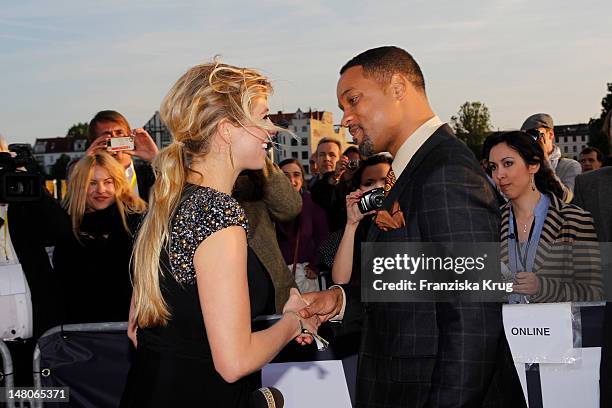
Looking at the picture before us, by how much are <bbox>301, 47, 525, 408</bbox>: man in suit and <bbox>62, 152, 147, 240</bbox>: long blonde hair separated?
3091 millimetres

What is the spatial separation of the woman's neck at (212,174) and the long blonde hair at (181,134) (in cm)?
3

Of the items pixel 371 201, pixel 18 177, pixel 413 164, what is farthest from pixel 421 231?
pixel 18 177

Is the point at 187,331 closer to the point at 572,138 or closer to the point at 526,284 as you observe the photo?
the point at 526,284

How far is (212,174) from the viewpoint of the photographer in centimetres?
282

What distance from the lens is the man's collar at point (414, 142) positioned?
2.89 m

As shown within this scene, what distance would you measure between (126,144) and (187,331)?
3.77 meters

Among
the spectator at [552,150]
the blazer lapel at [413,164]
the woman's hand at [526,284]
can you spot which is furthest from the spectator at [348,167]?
the blazer lapel at [413,164]

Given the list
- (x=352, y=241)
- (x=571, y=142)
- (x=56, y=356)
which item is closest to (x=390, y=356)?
(x=352, y=241)

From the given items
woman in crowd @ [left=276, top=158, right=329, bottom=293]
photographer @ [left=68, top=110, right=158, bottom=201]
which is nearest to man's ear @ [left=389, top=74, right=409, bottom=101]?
photographer @ [left=68, top=110, right=158, bottom=201]

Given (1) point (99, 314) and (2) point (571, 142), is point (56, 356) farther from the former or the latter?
(2) point (571, 142)

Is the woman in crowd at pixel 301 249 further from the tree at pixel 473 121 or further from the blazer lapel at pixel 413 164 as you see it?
the tree at pixel 473 121

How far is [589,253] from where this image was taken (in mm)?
4738

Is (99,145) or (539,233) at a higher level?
(99,145)

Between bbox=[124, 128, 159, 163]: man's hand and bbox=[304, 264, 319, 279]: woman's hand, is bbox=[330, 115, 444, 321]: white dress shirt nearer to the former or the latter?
bbox=[124, 128, 159, 163]: man's hand
